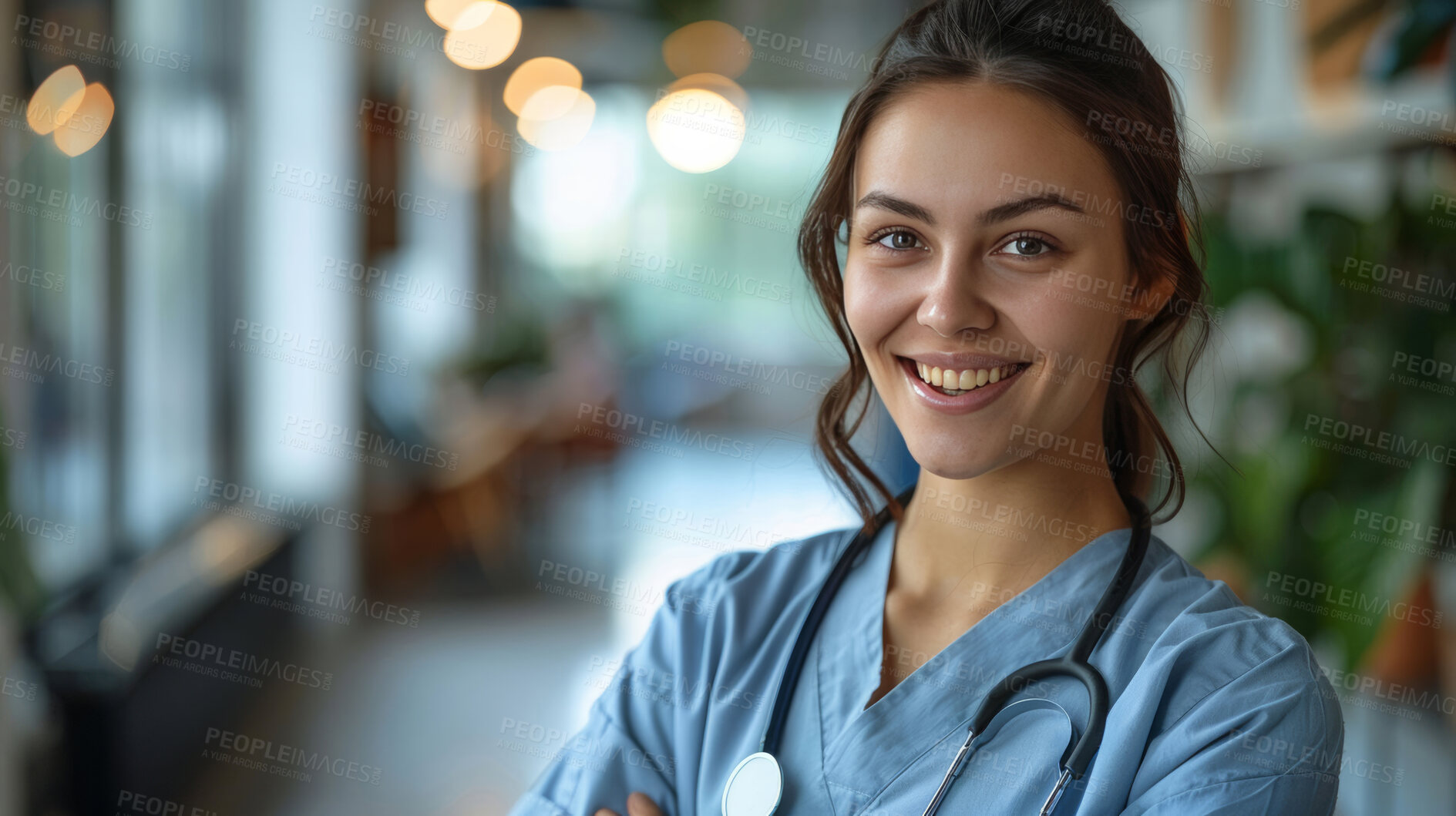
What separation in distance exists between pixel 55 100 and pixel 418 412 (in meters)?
2.83

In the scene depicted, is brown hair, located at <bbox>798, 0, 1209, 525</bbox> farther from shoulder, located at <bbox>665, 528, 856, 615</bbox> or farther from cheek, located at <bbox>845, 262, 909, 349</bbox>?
shoulder, located at <bbox>665, 528, 856, 615</bbox>

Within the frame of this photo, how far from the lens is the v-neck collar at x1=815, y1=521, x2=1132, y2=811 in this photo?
0.82m

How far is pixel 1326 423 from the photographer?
6.09ft

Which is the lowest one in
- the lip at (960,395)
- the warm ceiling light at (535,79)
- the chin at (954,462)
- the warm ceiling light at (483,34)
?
the chin at (954,462)

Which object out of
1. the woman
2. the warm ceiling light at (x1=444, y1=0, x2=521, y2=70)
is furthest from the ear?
the warm ceiling light at (x1=444, y1=0, x2=521, y2=70)

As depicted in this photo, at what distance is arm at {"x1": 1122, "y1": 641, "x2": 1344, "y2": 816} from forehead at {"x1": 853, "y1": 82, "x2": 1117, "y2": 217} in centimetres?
35

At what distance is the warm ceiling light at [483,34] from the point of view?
3.84 m

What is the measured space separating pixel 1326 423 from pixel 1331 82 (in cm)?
72

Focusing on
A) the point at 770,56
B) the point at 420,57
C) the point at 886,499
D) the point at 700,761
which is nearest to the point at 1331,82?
the point at 886,499

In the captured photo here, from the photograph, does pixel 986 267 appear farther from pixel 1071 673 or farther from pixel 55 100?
pixel 55 100

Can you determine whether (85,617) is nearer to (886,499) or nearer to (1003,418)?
(886,499)

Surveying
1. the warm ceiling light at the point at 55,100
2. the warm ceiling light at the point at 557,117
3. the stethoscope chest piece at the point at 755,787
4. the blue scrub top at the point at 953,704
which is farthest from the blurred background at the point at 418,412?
the stethoscope chest piece at the point at 755,787

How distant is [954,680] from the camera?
833 mm

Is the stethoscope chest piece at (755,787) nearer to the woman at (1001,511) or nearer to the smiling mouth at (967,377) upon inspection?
the woman at (1001,511)
